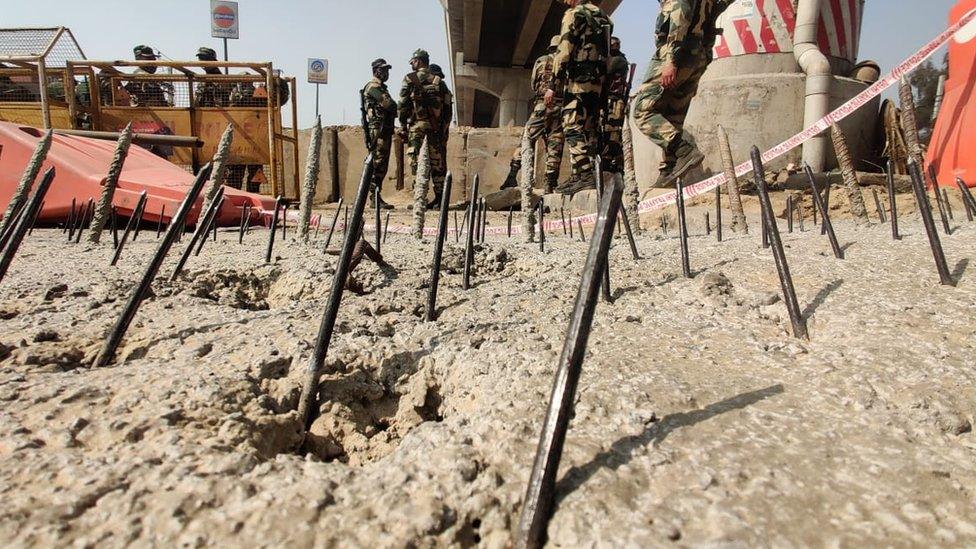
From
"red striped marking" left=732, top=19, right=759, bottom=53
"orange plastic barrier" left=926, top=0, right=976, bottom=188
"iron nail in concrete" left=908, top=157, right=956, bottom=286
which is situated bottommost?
"iron nail in concrete" left=908, top=157, right=956, bottom=286

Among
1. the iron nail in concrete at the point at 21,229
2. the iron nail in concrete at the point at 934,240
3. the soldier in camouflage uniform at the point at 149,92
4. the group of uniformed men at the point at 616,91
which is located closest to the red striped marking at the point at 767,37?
the group of uniformed men at the point at 616,91

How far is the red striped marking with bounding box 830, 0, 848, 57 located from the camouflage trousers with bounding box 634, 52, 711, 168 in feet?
8.51

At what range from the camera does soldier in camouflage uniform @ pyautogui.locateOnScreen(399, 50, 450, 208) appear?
6.32 m

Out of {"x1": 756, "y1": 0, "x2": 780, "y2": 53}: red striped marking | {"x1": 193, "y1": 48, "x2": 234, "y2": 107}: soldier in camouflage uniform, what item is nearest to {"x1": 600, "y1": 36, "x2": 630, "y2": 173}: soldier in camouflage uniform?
{"x1": 756, "y1": 0, "x2": 780, "y2": 53}: red striped marking

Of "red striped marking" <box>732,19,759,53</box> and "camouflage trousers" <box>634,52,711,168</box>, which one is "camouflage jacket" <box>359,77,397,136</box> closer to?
"camouflage trousers" <box>634,52,711,168</box>

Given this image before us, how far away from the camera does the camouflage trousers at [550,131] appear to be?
5668 millimetres

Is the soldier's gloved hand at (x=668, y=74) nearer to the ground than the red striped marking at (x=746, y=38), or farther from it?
nearer to the ground

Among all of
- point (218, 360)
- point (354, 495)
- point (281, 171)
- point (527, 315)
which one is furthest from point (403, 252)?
point (281, 171)

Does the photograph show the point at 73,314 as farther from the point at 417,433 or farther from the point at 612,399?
the point at 612,399

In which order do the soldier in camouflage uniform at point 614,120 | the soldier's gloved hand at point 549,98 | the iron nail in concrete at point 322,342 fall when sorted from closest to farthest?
the iron nail in concrete at point 322,342 → the soldier in camouflage uniform at point 614,120 → the soldier's gloved hand at point 549,98

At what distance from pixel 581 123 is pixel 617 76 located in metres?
1.77

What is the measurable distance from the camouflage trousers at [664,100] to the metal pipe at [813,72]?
6.57ft

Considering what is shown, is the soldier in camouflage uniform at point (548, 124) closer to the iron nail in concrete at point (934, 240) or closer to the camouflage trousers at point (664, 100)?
the camouflage trousers at point (664, 100)

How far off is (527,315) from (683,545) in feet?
2.77
